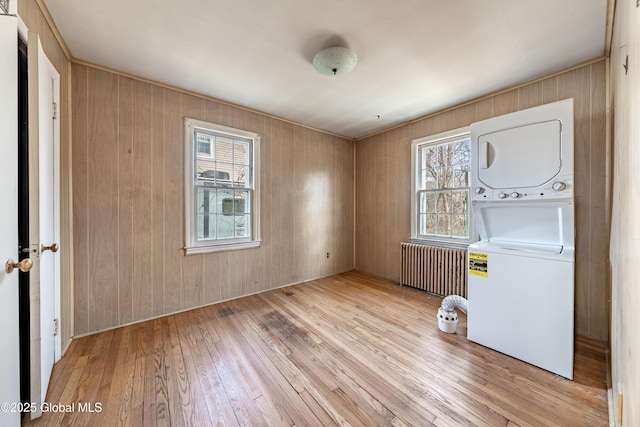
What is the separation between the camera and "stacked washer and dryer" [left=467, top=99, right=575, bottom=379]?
65.8 inches

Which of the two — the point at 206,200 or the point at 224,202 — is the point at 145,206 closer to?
the point at 206,200

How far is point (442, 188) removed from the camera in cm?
325

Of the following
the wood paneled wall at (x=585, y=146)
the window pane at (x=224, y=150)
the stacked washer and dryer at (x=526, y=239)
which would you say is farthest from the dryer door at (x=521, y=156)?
the window pane at (x=224, y=150)

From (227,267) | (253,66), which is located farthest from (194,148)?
(227,267)

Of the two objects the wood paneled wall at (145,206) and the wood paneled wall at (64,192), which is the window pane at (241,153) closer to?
the wood paneled wall at (145,206)

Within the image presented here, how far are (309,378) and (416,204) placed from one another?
2.71 metres

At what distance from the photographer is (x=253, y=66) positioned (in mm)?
2211

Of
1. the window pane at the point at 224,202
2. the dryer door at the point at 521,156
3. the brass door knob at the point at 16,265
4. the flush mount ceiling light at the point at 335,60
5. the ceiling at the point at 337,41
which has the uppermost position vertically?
the ceiling at the point at 337,41

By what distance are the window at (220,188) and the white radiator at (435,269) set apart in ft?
7.28

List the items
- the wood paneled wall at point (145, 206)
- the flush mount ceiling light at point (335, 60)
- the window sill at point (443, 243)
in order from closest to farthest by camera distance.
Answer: the flush mount ceiling light at point (335, 60) < the wood paneled wall at point (145, 206) < the window sill at point (443, 243)

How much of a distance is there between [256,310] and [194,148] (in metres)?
2.03

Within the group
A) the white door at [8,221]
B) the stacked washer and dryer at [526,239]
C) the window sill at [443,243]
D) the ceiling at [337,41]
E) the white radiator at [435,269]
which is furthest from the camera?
the window sill at [443,243]

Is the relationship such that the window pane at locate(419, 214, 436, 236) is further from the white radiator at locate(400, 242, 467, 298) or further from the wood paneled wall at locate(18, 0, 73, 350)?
the wood paneled wall at locate(18, 0, 73, 350)

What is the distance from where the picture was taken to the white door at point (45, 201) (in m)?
1.28
